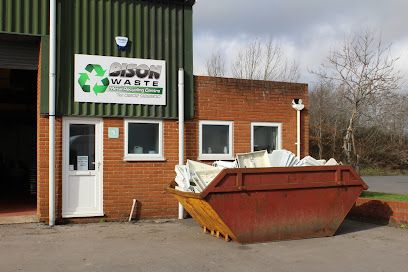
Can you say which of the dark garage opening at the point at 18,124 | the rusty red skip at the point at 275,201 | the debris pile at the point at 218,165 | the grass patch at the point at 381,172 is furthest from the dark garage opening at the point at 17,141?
the grass patch at the point at 381,172

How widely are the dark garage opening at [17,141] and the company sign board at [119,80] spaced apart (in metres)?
2.23

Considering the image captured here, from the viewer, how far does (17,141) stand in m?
23.7

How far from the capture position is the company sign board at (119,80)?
10938 mm

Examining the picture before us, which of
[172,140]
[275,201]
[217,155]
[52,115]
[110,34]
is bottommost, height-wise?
[275,201]

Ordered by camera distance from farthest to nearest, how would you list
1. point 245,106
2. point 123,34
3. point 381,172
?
point 381,172
point 245,106
point 123,34

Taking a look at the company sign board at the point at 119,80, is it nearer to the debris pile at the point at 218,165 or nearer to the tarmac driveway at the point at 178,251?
the debris pile at the point at 218,165

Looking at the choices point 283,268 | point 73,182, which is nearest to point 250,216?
point 283,268

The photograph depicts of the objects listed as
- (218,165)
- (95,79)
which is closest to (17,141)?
(95,79)

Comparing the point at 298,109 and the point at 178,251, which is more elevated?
the point at 298,109

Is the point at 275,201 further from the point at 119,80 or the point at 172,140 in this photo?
the point at 119,80

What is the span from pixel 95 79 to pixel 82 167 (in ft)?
6.47

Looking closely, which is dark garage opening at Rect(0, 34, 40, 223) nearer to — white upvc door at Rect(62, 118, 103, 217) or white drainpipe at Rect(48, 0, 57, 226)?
white drainpipe at Rect(48, 0, 57, 226)

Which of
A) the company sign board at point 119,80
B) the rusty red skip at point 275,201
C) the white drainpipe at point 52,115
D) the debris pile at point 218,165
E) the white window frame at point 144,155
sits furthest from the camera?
the white window frame at point 144,155

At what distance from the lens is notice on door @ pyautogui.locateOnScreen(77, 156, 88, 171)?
10992mm
